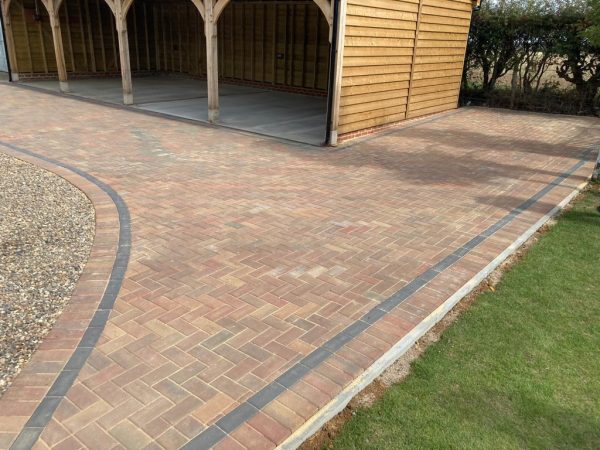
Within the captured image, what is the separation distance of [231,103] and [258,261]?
10605 mm

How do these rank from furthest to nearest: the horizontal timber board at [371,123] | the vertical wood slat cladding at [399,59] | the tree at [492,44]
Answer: the tree at [492,44] → the horizontal timber board at [371,123] → the vertical wood slat cladding at [399,59]

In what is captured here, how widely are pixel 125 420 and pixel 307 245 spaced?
9.23ft

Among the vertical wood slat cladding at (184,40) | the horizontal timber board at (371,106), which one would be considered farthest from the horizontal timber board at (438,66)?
the vertical wood slat cladding at (184,40)

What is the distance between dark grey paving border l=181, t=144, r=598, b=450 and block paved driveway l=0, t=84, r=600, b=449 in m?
0.01

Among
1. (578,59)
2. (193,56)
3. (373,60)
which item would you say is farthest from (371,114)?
(193,56)

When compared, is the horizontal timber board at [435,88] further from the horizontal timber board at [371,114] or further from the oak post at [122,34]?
the oak post at [122,34]

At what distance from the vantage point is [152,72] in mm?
20891

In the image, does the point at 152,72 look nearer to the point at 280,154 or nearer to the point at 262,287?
the point at 280,154

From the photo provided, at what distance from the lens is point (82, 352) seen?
3395 millimetres

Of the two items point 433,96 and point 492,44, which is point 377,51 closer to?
point 433,96

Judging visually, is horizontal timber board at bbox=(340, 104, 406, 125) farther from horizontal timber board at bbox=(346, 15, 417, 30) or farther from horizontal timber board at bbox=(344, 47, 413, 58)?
horizontal timber board at bbox=(346, 15, 417, 30)

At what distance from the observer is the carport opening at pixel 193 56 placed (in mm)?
14695

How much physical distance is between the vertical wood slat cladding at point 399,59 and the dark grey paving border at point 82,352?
5994mm

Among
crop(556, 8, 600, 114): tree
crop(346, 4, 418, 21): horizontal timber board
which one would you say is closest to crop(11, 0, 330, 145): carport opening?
crop(346, 4, 418, 21): horizontal timber board
